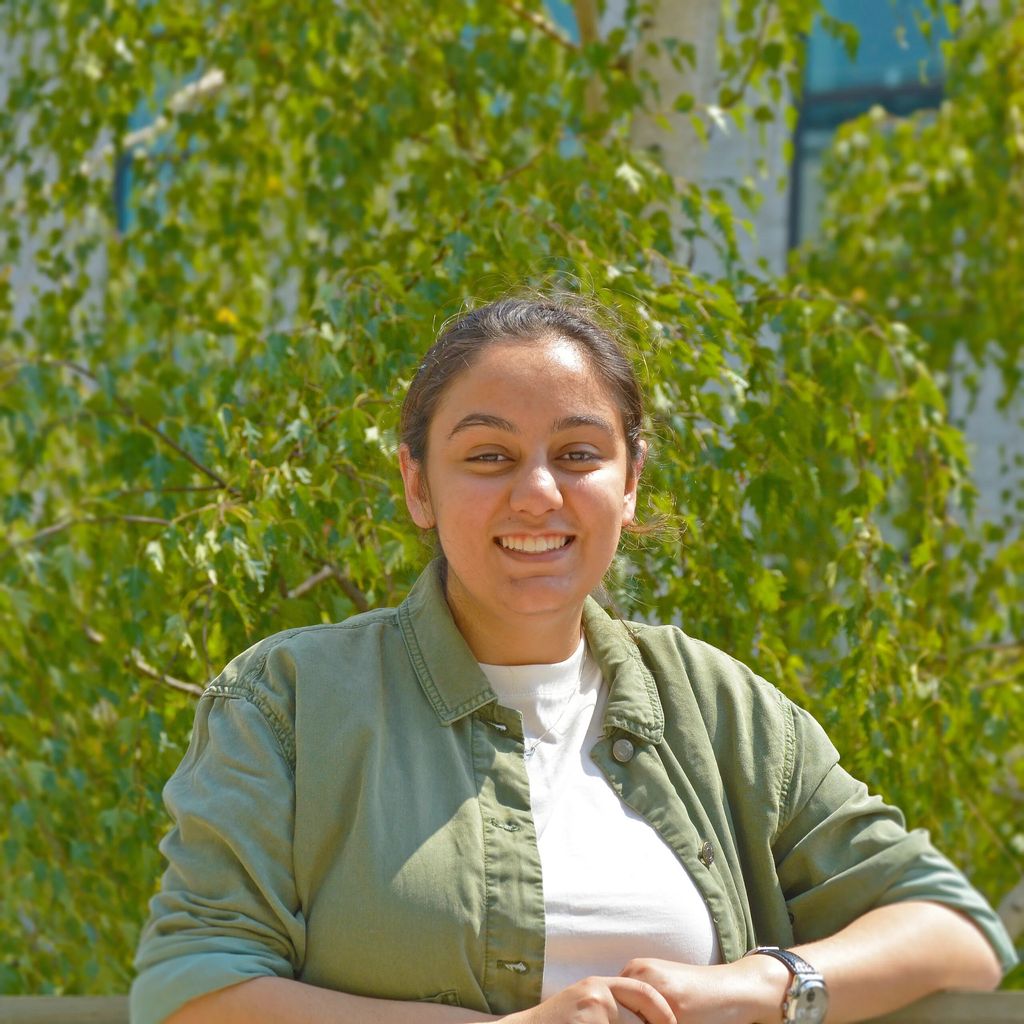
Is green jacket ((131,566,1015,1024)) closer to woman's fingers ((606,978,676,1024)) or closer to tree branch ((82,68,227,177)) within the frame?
woman's fingers ((606,978,676,1024))

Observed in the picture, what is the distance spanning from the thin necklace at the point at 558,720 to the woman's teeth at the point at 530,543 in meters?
0.15

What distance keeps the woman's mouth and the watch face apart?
0.42 m

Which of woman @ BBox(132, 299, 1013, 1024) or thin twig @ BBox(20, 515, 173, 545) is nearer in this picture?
woman @ BBox(132, 299, 1013, 1024)

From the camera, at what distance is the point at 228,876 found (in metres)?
1.22

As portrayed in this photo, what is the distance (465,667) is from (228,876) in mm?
285

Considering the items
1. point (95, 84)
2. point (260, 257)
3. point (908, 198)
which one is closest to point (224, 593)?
point (95, 84)

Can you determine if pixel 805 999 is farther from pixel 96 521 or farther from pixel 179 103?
pixel 179 103

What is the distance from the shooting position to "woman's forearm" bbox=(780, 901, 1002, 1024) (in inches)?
49.8

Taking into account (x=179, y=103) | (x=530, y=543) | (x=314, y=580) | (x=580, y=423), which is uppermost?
(x=179, y=103)

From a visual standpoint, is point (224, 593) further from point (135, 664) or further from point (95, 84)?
point (95, 84)

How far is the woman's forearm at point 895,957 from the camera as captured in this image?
126 cm

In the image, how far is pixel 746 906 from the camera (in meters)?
1.37

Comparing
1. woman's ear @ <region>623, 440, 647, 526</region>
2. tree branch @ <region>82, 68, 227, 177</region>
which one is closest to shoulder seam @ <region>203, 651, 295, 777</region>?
woman's ear @ <region>623, 440, 647, 526</region>

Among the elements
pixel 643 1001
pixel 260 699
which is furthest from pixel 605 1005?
pixel 260 699
